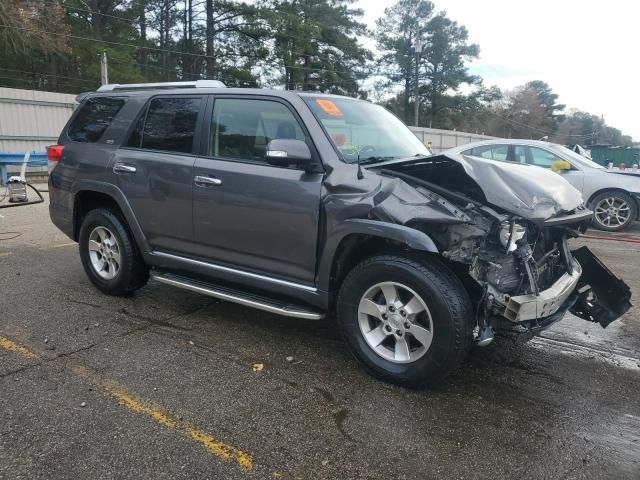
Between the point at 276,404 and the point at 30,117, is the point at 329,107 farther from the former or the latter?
the point at 30,117

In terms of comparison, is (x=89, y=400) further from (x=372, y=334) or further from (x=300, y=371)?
(x=372, y=334)

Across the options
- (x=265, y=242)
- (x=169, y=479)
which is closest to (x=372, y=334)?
(x=265, y=242)

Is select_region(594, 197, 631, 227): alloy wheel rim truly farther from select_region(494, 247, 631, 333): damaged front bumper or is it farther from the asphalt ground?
select_region(494, 247, 631, 333): damaged front bumper

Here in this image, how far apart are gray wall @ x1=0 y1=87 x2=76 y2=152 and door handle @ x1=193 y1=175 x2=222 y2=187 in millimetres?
15478

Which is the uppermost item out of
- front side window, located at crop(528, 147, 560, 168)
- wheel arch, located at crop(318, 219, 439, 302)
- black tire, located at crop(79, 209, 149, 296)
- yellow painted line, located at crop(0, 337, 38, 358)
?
front side window, located at crop(528, 147, 560, 168)

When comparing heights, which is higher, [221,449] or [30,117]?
[30,117]

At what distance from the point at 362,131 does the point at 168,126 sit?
1.71 meters

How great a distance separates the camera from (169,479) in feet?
8.16

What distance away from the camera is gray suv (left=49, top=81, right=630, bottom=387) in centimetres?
323

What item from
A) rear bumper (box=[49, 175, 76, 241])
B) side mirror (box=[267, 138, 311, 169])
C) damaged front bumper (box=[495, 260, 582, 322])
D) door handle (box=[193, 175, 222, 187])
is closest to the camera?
damaged front bumper (box=[495, 260, 582, 322])

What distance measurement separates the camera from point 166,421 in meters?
2.97

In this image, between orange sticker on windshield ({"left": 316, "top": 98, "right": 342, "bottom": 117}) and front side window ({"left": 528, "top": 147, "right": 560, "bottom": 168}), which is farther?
front side window ({"left": 528, "top": 147, "right": 560, "bottom": 168})

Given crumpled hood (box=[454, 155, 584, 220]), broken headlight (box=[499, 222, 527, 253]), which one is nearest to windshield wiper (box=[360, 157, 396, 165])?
crumpled hood (box=[454, 155, 584, 220])

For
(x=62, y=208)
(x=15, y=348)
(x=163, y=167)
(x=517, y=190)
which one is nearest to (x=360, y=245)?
(x=517, y=190)
